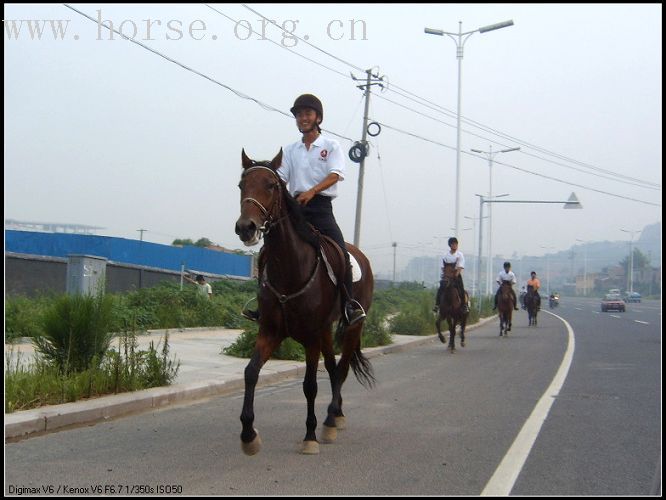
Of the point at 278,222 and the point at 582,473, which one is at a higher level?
the point at 278,222

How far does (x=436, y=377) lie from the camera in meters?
12.8

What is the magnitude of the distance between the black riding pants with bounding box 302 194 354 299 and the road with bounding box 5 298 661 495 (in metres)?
1.55

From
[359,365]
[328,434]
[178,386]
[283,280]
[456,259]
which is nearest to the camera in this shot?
[283,280]

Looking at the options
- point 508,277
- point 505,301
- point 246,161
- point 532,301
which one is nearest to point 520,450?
point 246,161

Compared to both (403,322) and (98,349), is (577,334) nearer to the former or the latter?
(403,322)

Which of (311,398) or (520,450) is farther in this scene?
(311,398)

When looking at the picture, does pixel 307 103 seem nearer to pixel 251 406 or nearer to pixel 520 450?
pixel 251 406

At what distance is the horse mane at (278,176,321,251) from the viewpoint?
672 centimetres

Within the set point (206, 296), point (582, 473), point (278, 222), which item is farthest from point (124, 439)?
point (206, 296)

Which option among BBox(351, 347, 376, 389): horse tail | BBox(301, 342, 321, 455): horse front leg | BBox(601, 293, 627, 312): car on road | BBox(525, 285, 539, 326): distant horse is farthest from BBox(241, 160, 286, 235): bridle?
BBox(601, 293, 627, 312): car on road

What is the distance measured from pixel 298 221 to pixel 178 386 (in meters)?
4.07

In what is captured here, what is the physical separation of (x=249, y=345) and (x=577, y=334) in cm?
1404

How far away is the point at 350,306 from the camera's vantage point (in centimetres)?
766

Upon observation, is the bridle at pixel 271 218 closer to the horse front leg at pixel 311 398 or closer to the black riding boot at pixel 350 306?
the horse front leg at pixel 311 398
